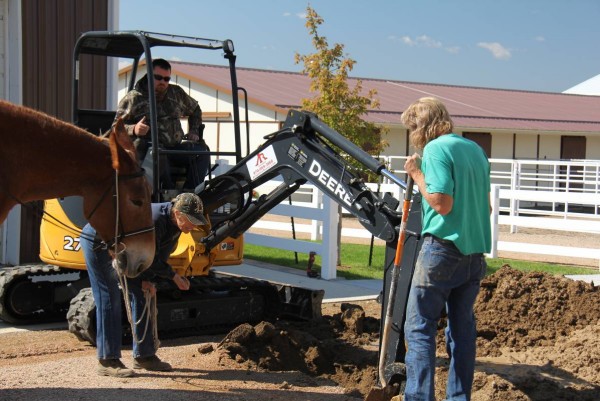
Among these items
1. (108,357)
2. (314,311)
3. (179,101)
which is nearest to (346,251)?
(314,311)

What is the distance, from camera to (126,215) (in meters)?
6.16

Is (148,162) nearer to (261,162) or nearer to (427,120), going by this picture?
(261,162)

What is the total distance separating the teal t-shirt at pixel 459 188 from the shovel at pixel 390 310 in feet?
0.75

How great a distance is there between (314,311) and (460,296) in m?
3.43

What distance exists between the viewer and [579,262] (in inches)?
626

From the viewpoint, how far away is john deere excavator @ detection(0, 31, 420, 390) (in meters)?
6.73

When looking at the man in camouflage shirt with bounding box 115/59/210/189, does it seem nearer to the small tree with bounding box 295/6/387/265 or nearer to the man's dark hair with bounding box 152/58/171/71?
the man's dark hair with bounding box 152/58/171/71

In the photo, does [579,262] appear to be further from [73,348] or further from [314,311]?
[73,348]

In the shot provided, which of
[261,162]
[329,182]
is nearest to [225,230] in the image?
[261,162]

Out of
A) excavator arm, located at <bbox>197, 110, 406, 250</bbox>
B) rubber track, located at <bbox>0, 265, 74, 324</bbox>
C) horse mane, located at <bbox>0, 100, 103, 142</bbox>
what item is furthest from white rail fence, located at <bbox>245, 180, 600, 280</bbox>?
horse mane, located at <bbox>0, 100, 103, 142</bbox>

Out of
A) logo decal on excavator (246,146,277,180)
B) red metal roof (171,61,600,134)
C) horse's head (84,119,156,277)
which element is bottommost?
horse's head (84,119,156,277)

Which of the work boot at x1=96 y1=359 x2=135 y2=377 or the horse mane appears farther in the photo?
the work boot at x1=96 y1=359 x2=135 y2=377

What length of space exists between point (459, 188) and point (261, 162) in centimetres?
242

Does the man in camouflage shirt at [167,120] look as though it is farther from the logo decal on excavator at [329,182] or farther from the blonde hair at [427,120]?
the blonde hair at [427,120]
